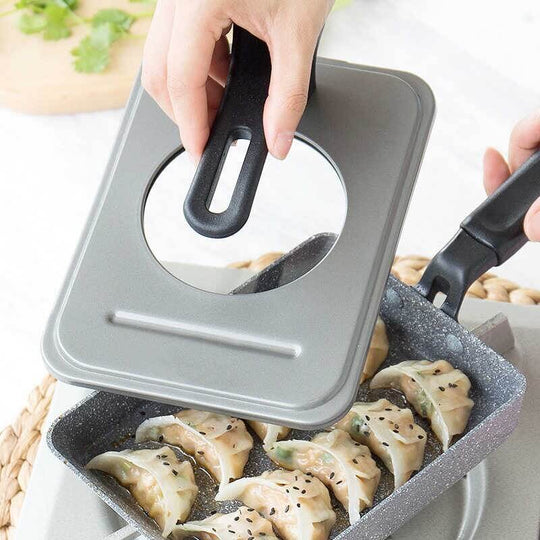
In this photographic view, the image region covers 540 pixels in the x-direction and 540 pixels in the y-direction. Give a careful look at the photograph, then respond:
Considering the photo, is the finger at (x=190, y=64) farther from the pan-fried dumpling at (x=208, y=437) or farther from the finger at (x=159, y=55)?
the pan-fried dumpling at (x=208, y=437)

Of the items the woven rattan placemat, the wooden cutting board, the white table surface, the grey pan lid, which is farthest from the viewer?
the wooden cutting board

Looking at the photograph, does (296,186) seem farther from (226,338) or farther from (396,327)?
(226,338)

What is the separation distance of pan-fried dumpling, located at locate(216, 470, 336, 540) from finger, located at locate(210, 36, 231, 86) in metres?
0.46

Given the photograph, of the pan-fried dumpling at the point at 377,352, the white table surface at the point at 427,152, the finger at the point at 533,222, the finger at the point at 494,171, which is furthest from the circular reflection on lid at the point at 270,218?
the finger at the point at 533,222

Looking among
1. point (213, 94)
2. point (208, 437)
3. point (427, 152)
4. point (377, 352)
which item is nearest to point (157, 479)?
point (208, 437)

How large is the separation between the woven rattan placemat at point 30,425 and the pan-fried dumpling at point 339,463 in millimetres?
374

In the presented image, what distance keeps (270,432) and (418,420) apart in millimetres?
182

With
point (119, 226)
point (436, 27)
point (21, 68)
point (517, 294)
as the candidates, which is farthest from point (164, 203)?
point (436, 27)

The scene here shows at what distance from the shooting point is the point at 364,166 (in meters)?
1.06

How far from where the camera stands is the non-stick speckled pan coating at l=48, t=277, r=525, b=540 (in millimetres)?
1063

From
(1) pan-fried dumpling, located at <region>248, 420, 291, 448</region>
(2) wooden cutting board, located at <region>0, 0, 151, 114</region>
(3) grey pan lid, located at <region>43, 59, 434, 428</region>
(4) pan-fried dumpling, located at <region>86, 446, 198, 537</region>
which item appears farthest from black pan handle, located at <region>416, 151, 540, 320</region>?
(2) wooden cutting board, located at <region>0, 0, 151, 114</region>

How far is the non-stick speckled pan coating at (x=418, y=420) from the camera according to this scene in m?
1.06

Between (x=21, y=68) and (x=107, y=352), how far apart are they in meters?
1.15

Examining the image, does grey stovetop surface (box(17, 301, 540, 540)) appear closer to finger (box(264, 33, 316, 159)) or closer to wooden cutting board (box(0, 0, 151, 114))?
finger (box(264, 33, 316, 159))
